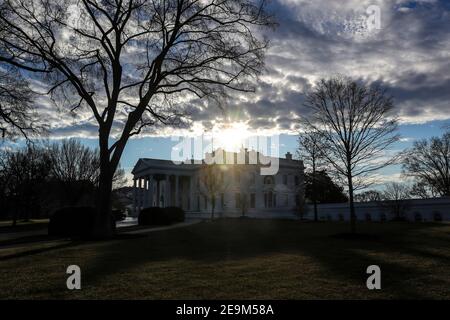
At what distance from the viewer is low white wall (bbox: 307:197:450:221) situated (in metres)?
35.7

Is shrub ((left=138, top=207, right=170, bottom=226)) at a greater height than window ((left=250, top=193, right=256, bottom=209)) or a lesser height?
lesser

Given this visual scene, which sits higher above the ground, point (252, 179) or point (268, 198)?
point (252, 179)

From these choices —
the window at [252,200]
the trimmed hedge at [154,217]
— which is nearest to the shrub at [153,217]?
the trimmed hedge at [154,217]

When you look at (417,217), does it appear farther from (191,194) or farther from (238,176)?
(191,194)

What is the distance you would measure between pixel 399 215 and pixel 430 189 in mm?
23923

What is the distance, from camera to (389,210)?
39688mm

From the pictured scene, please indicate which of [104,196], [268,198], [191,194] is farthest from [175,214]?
[191,194]

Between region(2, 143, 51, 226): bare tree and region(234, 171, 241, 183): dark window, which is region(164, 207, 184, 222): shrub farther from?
region(234, 171, 241, 183): dark window

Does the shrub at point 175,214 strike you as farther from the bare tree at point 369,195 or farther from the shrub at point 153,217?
the bare tree at point 369,195

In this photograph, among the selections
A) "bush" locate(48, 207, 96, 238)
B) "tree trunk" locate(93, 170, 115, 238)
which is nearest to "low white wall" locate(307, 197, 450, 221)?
"bush" locate(48, 207, 96, 238)

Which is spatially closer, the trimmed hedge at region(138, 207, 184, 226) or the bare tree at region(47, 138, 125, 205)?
the trimmed hedge at region(138, 207, 184, 226)

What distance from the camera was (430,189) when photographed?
57188 mm
